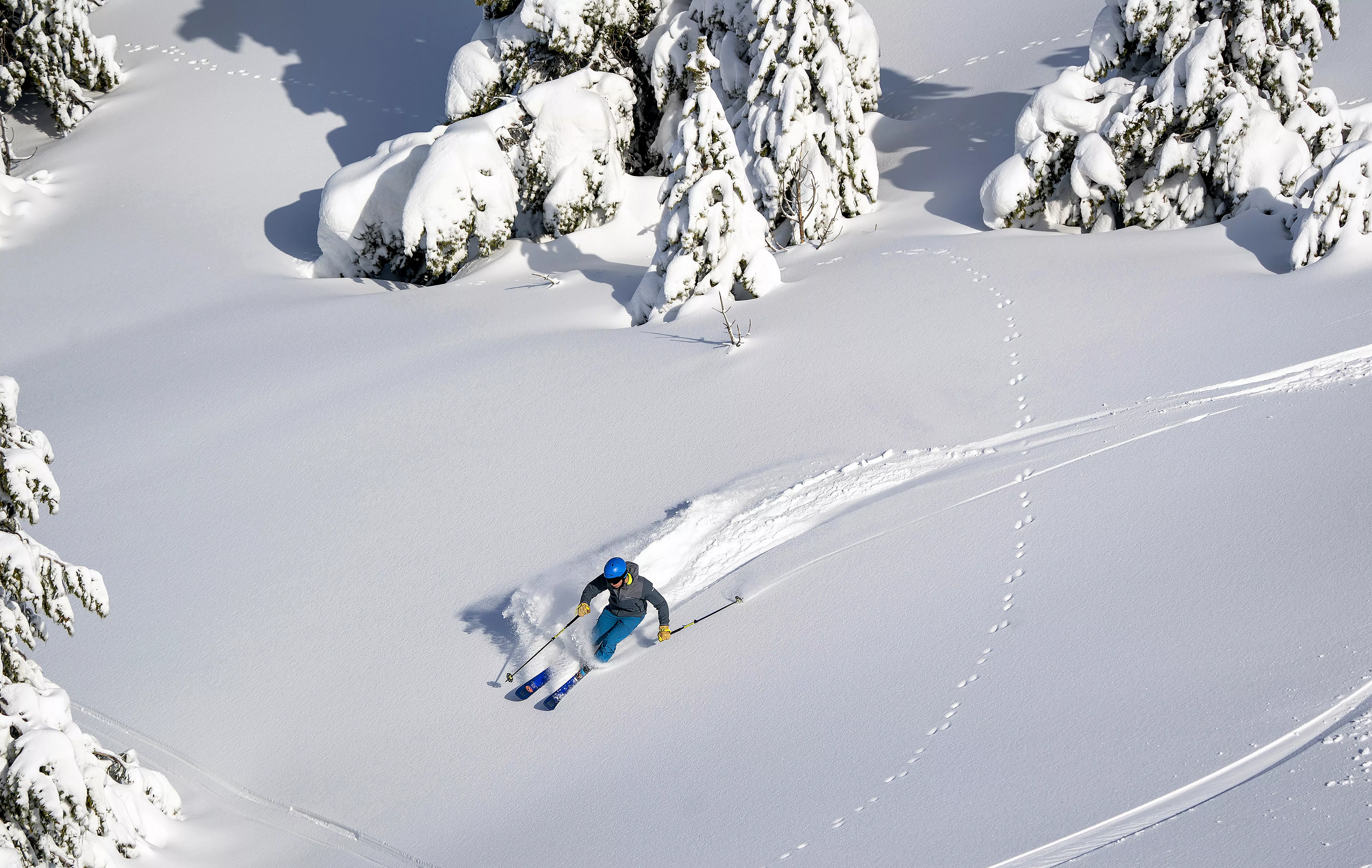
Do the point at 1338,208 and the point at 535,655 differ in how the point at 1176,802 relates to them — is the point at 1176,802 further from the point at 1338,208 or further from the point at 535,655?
the point at 1338,208

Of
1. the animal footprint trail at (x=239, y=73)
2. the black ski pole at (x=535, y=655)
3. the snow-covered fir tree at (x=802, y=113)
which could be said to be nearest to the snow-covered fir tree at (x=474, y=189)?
the snow-covered fir tree at (x=802, y=113)

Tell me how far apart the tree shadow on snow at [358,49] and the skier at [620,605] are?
14349 mm

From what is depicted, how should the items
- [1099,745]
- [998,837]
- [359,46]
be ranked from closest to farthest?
[998,837] → [1099,745] → [359,46]

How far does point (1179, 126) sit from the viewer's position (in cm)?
1362

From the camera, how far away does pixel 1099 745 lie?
6.21m

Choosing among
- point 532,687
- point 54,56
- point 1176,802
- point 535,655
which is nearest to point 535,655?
point 535,655

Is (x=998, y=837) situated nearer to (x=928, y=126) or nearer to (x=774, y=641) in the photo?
(x=774, y=641)

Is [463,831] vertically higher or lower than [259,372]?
lower

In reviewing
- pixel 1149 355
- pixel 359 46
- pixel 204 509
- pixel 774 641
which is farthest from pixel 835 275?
pixel 359 46

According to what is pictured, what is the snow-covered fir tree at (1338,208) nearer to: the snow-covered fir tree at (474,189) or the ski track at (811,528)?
the ski track at (811,528)

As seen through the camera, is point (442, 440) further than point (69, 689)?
Yes

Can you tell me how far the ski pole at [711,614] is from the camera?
827 centimetres

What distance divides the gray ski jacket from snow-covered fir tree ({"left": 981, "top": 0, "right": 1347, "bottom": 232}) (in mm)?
8455

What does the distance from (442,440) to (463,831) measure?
501 centimetres
